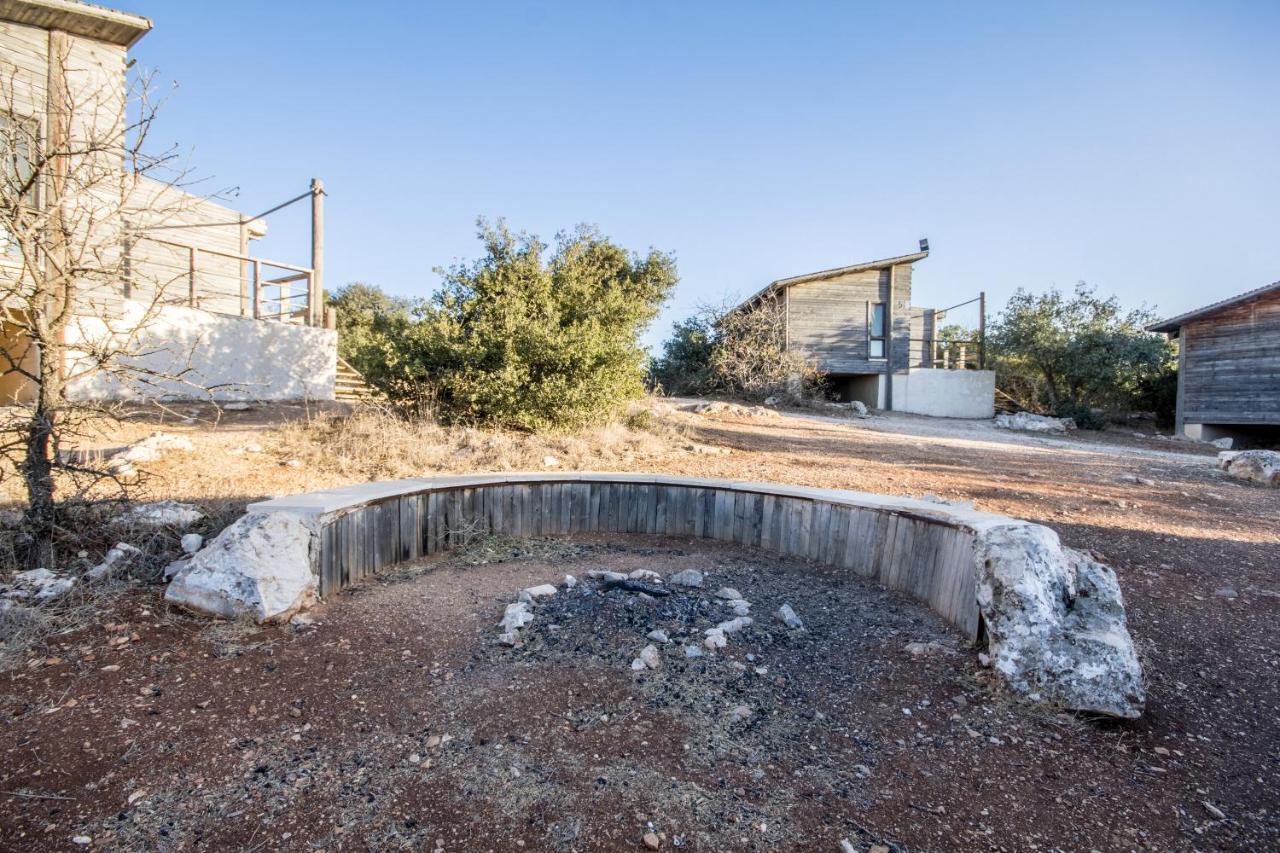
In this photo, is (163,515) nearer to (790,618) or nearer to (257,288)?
(790,618)

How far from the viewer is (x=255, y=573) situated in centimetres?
315

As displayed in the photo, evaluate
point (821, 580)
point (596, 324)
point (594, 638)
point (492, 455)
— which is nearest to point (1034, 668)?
point (821, 580)

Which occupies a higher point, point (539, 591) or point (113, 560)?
point (113, 560)

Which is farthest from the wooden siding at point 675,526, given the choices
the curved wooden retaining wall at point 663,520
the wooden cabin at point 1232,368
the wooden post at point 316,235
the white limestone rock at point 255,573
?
the wooden cabin at point 1232,368

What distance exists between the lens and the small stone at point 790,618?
335cm

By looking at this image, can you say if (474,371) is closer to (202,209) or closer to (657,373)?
(202,209)

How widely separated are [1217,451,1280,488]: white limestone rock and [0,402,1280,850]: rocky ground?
527 cm

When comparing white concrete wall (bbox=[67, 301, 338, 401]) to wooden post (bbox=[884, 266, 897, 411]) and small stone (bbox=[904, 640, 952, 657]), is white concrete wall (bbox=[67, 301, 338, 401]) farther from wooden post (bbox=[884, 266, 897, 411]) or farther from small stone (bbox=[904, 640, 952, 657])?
wooden post (bbox=[884, 266, 897, 411])

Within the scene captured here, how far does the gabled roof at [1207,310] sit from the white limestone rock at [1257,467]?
7859 millimetres

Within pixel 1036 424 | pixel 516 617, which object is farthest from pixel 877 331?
pixel 516 617

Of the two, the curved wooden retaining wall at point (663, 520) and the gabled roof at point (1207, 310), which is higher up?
the gabled roof at point (1207, 310)

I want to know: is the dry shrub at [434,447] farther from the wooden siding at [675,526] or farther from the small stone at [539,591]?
the small stone at [539,591]

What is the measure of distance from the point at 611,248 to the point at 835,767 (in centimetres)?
1398

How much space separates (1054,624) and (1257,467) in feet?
26.4
